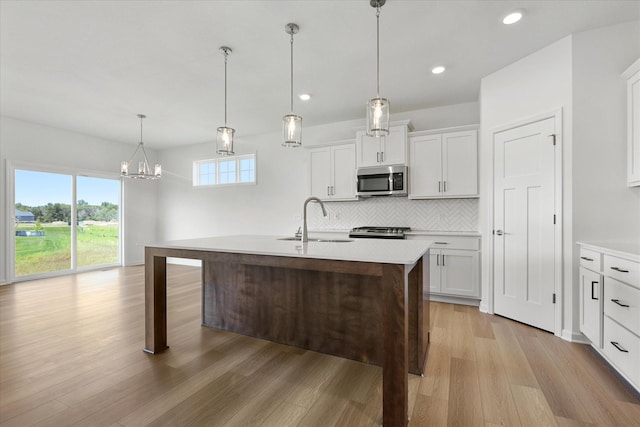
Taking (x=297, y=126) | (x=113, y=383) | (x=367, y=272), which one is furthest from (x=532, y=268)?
(x=113, y=383)

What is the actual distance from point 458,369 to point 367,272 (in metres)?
1.23

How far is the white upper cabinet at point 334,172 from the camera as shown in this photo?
451 cm

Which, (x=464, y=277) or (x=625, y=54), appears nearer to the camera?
(x=625, y=54)

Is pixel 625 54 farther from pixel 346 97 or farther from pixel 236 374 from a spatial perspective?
pixel 236 374

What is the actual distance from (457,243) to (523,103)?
5.58ft

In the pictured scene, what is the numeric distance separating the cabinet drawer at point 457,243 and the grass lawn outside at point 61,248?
6461 mm

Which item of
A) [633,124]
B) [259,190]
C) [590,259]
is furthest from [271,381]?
[259,190]

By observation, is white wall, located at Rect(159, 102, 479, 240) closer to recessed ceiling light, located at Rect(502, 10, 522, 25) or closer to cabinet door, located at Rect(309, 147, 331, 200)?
cabinet door, located at Rect(309, 147, 331, 200)

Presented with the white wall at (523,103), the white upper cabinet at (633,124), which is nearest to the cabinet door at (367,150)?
the white wall at (523,103)

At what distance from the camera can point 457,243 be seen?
3.66 m

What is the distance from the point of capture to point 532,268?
2.92 m

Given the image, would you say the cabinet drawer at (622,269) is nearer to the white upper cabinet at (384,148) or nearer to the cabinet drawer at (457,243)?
the cabinet drawer at (457,243)

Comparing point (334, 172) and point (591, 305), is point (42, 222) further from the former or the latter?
point (591, 305)

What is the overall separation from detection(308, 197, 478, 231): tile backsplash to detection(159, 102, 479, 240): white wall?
4 centimetres
